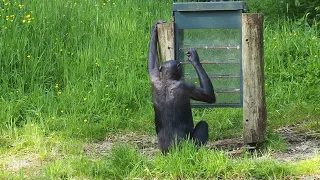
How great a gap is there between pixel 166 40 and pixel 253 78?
0.96 metres

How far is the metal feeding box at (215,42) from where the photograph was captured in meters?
6.35

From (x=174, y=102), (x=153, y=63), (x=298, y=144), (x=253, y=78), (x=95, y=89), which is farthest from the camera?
(x=95, y=89)

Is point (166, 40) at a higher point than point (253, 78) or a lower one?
higher

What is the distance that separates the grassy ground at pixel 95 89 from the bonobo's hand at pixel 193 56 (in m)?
0.98

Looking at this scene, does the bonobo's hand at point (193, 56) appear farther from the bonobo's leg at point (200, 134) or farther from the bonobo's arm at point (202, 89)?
the bonobo's leg at point (200, 134)

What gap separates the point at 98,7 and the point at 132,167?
5.46 m

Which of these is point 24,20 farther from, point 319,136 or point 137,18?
point 319,136

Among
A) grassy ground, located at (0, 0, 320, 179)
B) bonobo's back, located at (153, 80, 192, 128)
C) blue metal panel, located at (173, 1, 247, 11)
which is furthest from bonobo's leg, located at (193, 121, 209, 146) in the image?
blue metal panel, located at (173, 1, 247, 11)

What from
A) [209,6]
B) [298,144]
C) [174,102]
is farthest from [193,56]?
[298,144]

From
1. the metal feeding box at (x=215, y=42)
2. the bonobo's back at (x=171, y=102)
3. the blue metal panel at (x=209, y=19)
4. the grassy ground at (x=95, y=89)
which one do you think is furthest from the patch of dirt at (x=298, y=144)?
the blue metal panel at (x=209, y=19)

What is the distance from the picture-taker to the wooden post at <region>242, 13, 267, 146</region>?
6.23m

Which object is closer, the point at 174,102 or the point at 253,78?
the point at 174,102

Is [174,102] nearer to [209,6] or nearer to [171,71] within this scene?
[171,71]

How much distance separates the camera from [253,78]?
6.31 metres
